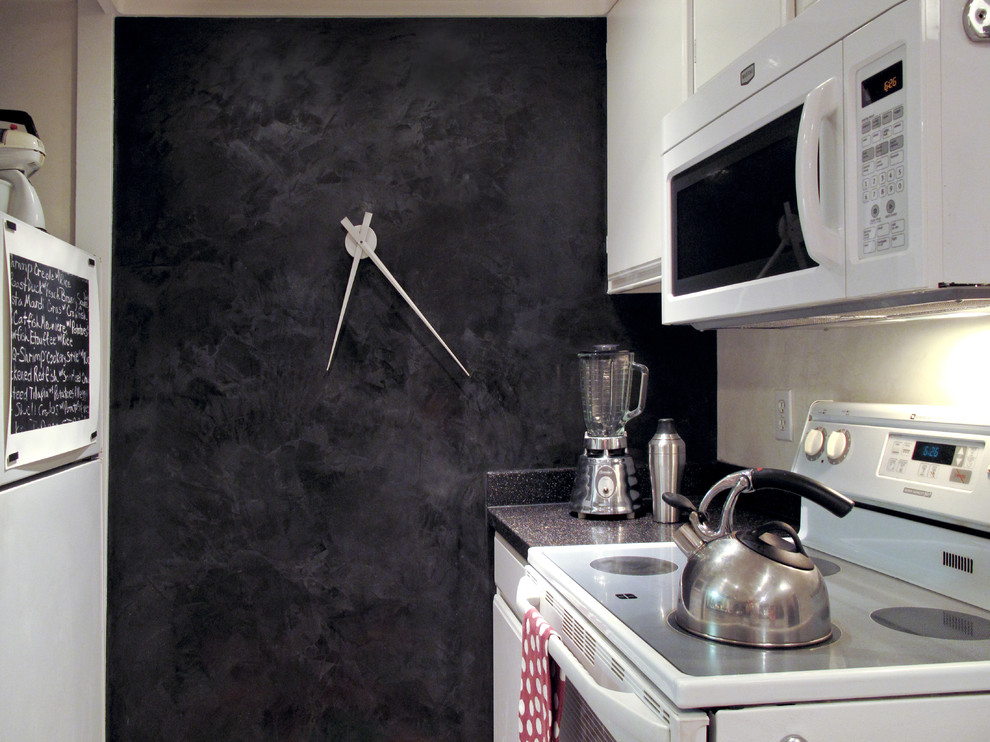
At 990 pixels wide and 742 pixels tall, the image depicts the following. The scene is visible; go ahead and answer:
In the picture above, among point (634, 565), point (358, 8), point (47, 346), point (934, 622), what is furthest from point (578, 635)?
point (358, 8)

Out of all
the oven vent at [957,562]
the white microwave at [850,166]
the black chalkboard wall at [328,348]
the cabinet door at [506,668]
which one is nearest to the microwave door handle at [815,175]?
the white microwave at [850,166]

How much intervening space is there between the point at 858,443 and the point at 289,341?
1.41 meters

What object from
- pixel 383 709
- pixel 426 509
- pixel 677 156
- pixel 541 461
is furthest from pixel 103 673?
pixel 677 156

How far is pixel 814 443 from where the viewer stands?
1.55 metres

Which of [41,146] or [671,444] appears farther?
[671,444]

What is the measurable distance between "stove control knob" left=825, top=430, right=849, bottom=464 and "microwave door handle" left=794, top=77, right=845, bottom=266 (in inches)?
21.6

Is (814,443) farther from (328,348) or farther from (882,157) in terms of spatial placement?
(328,348)

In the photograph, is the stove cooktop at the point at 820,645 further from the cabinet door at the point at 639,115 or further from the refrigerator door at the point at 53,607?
the refrigerator door at the point at 53,607

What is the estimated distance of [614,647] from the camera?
109cm

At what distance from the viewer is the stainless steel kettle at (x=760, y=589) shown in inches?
39.1

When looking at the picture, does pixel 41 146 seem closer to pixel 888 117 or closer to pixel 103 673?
pixel 103 673

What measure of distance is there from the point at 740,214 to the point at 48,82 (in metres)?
1.83

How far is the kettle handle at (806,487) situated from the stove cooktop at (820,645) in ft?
0.57

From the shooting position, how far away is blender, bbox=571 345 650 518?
1.93m
